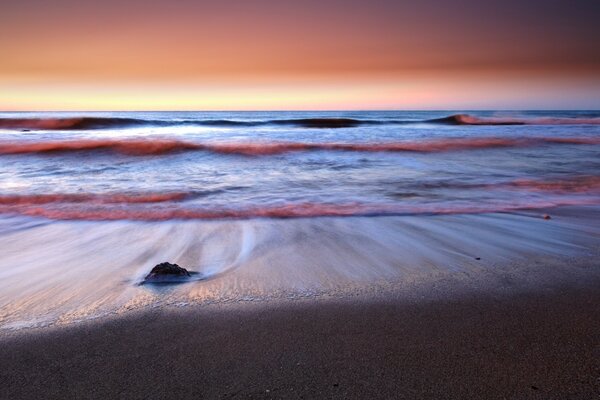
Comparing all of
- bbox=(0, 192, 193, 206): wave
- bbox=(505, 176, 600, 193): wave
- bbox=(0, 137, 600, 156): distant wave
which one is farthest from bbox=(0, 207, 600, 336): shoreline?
bbox=(0, 137, 600, 156): distant wave

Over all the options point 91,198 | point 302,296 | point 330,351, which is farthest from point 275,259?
point 91,198

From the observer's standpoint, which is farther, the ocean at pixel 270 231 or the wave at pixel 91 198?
the wave at pixel 91 198

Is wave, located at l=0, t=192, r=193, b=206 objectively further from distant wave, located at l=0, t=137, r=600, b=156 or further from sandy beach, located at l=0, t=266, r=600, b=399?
distant wave, located at l=0, t=137, r=600, b=156

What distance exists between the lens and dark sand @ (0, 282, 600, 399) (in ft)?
4.90

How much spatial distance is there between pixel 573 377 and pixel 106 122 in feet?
117

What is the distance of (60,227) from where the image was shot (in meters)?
4.17

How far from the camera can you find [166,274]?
8.48ft

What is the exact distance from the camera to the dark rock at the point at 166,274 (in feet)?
8.44

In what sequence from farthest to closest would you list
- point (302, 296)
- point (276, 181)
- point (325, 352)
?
point (276, 181) < point (302, 296) < point (325, 352)

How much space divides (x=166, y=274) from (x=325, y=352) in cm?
130

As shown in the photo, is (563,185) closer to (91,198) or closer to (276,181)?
(276,181)

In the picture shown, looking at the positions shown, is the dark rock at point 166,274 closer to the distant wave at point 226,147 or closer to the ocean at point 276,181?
the ocean at point 276,181

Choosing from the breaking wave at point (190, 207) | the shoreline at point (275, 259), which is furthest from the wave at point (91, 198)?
the shoreline at point (275, 259)

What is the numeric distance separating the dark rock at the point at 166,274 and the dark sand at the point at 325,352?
1.48ft
